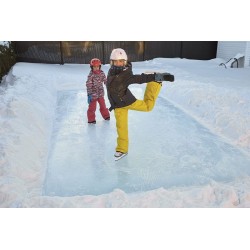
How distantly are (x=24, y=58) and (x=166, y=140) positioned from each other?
34.4 feet

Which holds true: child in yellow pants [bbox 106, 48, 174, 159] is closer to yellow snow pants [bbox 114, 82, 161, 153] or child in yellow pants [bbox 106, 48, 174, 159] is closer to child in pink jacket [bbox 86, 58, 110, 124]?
yellow snow pants [bbox 114, 82, 161, 153]

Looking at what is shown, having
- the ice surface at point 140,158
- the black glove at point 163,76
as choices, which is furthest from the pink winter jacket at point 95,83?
the black glove at point 163,76

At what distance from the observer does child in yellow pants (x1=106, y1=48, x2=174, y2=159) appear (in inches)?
154

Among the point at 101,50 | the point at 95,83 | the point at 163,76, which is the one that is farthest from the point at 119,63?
the point at 101,50

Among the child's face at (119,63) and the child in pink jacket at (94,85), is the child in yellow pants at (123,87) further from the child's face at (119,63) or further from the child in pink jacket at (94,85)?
the child in pink jacket at (94,85)

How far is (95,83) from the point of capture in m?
5.40

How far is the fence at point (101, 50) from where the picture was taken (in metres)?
13.3

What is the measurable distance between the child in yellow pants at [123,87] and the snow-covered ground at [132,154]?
41 cm

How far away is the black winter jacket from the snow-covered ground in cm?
80

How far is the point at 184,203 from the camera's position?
9.80 ft

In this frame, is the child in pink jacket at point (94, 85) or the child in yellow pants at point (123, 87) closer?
the child in yellow pants at point (123, 87)

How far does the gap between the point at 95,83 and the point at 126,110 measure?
1501 mm
